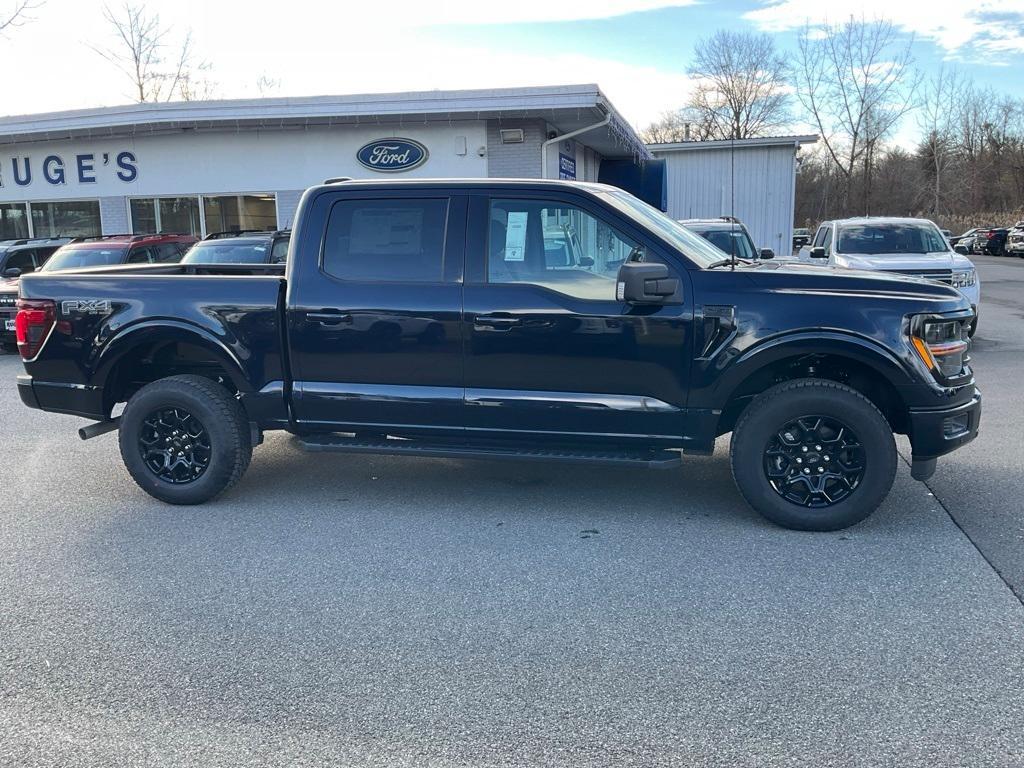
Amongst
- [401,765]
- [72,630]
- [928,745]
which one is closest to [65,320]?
[72,630]

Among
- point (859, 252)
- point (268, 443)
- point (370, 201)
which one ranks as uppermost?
point (370, 201)

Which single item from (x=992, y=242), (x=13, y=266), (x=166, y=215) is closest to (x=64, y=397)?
(x=13, y=266)

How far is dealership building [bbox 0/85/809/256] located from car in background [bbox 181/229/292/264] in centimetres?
475

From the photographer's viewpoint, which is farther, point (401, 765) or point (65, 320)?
point (65, 320)

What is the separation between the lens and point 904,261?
11.4m

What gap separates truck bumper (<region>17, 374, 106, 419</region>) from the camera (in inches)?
219

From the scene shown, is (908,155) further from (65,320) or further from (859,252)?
(65,320)

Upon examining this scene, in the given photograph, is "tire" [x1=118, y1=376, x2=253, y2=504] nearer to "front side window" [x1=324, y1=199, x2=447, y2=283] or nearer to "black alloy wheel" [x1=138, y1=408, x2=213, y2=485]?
"black alloy wheel" [x1=138, y1=408, x2=213, y2=485]

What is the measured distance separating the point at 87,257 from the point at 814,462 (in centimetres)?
1112

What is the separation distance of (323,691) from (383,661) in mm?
292

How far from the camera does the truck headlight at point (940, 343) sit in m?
4.62

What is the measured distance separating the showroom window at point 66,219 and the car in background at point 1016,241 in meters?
38.0

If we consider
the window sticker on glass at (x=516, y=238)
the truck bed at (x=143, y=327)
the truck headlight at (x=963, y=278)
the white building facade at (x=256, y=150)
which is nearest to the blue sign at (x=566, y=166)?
Result: the white building facade at (x=256, y=150)

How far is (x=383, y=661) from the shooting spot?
3461 millimetres
